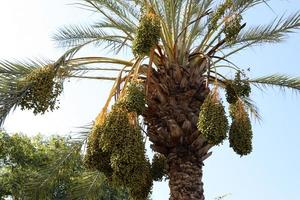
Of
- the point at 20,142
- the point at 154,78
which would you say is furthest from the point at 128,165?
the point at 20,142

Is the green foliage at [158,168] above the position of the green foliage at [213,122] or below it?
below

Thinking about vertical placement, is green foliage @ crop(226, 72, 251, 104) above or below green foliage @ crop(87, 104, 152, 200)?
above

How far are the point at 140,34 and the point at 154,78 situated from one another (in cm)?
177

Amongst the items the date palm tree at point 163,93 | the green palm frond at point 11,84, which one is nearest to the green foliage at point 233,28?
the date palm tree at point 163,93

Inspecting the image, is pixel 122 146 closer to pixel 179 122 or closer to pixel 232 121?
pixel 232 121

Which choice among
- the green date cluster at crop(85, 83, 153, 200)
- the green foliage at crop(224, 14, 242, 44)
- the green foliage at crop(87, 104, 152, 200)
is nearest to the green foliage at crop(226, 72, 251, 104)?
the green foliage at crop(224, 14, 242, 44)

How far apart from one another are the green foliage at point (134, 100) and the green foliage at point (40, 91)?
1218 millimetres

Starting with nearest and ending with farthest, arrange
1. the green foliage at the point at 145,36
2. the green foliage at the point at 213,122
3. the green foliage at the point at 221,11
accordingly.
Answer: the green foliage at the point at 213,122 → the green foliage at the point at 145,36 → the green foliage at the point at 221,11

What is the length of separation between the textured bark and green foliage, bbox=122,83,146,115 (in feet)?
4.64

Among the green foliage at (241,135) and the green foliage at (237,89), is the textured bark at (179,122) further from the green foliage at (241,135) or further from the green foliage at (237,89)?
the green foliage at (241,135)

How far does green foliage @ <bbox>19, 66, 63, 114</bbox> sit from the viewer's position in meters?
7.84

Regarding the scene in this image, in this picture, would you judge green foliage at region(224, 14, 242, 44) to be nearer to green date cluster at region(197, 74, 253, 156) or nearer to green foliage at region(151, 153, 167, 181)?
green date cluster at region(197, 74, 253, 156)

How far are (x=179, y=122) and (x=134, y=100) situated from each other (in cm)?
166

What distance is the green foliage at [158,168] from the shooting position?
9.26m
